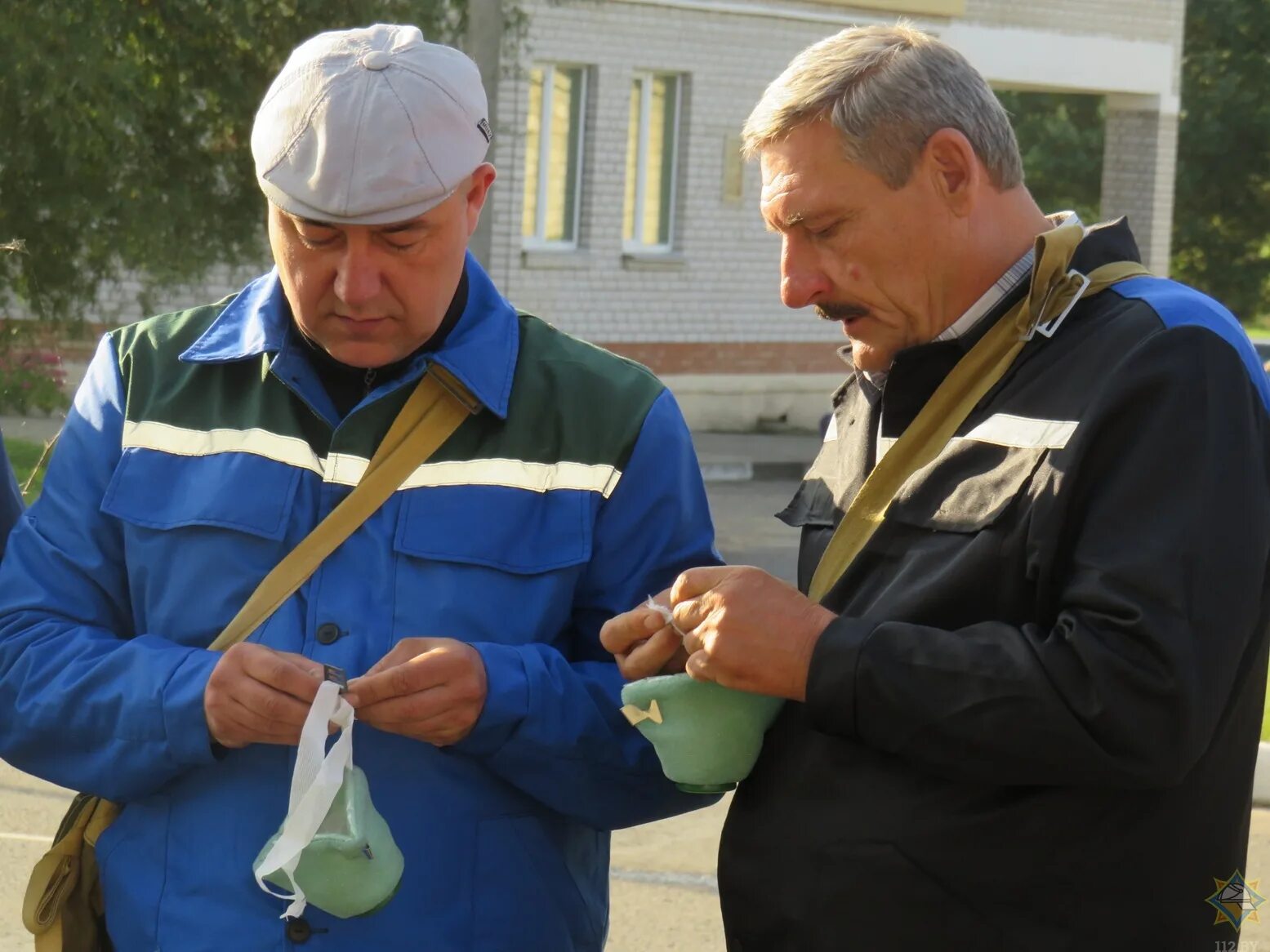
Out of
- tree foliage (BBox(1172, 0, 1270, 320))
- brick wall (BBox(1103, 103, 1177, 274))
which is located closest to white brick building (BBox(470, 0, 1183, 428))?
brick wall (BBox(1103, 103, 1177, 274))

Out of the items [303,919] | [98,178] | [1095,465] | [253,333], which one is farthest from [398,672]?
[98,178]

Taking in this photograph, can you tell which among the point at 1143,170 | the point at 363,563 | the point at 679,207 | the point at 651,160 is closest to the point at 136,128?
the point at 363,563

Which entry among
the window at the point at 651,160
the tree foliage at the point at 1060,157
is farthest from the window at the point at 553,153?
the tree foliage at the point at 1060,157

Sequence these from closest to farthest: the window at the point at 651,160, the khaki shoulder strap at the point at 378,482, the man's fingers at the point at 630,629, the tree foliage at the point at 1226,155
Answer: the man's fingers at the point at 630,629, the khaki shoulder strap at the point at 378,482, the window at the point at 651,160, the tree foliage at the point at 1226,155

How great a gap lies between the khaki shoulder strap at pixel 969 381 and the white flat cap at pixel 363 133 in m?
0.71

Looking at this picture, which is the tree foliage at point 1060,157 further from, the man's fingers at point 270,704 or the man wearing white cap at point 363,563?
the man's fingers at point 270,704

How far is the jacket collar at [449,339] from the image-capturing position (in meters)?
2.67

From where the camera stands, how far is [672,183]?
64.4ft

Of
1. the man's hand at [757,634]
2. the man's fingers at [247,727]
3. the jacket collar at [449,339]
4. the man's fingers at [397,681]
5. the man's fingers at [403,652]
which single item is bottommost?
the man's fingers at [247,727]

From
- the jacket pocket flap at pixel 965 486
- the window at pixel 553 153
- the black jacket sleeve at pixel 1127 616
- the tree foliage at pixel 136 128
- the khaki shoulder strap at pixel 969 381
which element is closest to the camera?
the black jacket sleeve at pixel 1127 616

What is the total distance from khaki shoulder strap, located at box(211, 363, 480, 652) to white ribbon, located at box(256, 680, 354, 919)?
23cm

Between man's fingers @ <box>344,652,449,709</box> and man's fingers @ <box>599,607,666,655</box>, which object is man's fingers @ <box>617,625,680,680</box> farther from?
man's fingers @ <box>344,652,449,709</box>

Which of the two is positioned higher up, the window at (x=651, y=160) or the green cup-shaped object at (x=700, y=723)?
the window at (x=651, y=160)

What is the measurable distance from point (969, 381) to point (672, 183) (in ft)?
57.3
